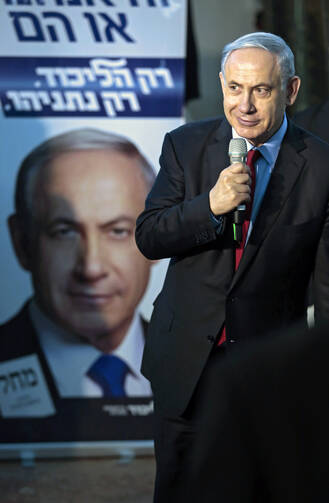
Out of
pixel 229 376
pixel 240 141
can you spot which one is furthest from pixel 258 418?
pixel 240 141

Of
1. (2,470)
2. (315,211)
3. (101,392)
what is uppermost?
(315,211)

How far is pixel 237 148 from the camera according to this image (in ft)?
7.92

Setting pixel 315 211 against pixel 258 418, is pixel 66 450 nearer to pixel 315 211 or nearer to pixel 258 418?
pixel 315 211

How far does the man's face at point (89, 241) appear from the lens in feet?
14.6

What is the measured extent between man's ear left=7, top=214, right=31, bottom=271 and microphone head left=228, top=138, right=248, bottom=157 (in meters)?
2.21

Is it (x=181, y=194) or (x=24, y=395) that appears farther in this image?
(x=24, y=395)

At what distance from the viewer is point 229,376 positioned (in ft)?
2.79

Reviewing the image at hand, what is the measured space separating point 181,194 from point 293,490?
6.10ft

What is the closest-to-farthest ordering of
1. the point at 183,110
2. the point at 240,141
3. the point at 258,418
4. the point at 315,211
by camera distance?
the point at 258,418 → the point at 240,141 → the point at 315,211 → the point at 183,110

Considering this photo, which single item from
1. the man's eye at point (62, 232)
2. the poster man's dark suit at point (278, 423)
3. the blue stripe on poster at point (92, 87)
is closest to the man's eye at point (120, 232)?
the man's eye at point (62, 232)

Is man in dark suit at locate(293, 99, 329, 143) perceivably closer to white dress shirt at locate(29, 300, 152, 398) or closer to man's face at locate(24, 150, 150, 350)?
man's face at locate(24, 150, 150, 350)

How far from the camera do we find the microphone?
2400 millimetres

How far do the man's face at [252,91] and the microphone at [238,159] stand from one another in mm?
92

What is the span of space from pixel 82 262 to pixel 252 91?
211cm
